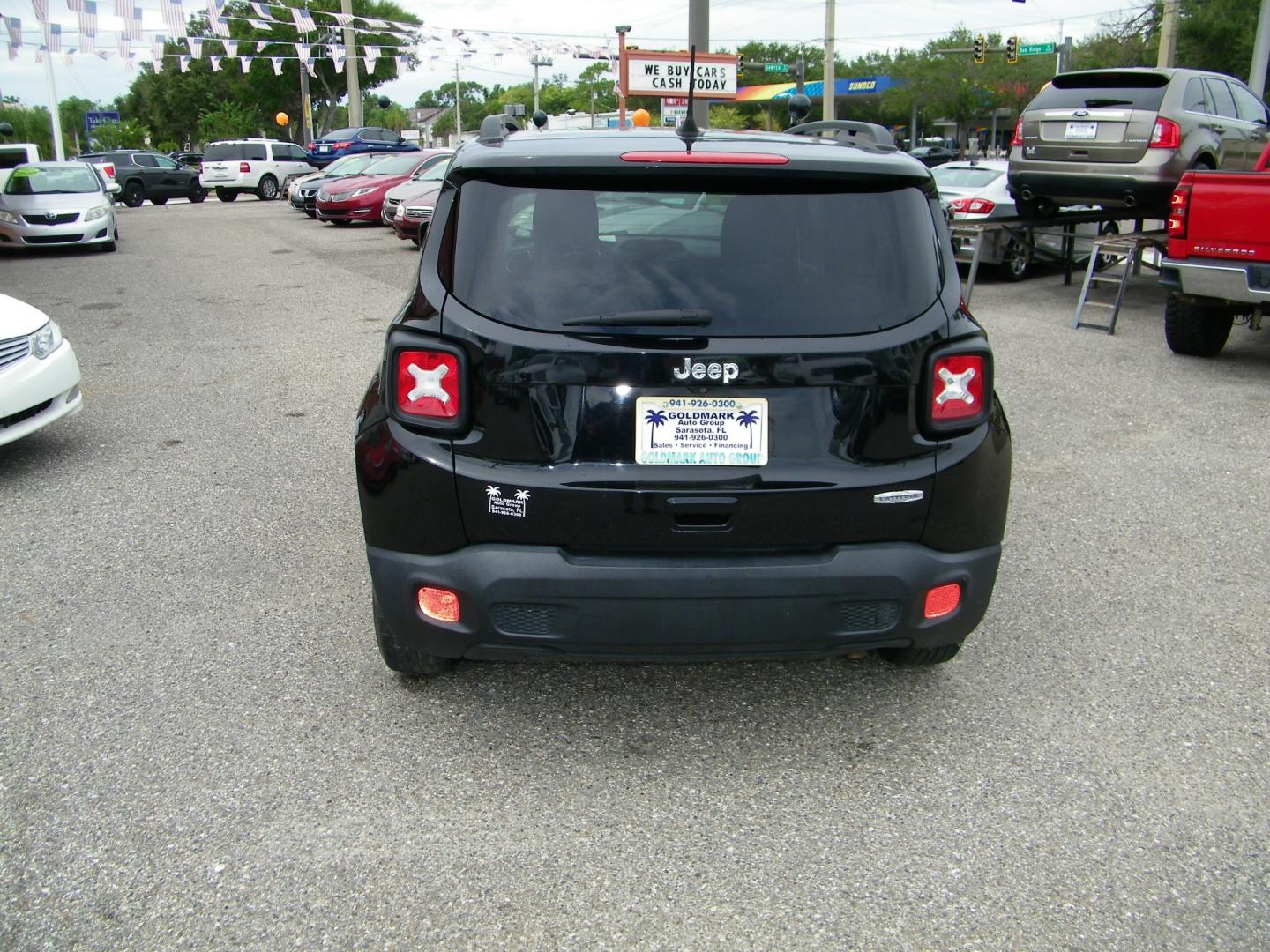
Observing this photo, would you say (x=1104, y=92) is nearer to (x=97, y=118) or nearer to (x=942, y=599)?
(x=942, y=599)

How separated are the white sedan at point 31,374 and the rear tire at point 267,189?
96.3 feet

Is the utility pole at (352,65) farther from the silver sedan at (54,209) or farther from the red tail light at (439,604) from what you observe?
the red tail light at (439,604)

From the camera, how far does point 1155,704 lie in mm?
3646

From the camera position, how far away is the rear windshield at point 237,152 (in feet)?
110

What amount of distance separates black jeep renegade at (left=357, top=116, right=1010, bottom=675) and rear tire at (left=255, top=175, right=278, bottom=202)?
3360 cm

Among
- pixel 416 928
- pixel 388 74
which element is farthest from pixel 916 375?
pixel 388 74

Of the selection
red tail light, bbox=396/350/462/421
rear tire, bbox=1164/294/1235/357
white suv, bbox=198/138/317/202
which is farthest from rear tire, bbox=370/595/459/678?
white suv, bbox=198/138/317/202

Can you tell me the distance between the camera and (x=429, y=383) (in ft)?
9.82

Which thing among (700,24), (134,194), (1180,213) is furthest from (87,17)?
(1180,213)

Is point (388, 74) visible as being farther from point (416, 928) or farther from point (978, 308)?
point (416, 928)

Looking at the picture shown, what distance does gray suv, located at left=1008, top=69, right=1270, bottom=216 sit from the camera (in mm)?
10742

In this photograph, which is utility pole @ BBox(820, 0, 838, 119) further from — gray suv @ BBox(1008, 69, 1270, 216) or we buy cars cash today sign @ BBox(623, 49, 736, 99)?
gray suv @ BBox(1008, 69, 1270, 216)

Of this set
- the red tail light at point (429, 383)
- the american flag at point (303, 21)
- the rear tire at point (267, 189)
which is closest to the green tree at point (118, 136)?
the rear tire at point (267, 189)

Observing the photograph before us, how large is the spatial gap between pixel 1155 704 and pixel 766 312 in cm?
193
